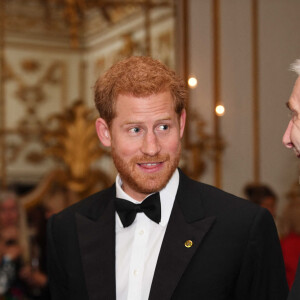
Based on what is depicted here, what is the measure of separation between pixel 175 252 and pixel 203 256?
0.08 meters

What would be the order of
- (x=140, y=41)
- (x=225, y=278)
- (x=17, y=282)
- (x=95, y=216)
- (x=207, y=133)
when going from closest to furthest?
(x=225, y=278) < (x=95, y=216) < (x=17, y=282) < (x=207, y=133) < (x=140, y=41)

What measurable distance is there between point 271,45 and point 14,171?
226 centimetres

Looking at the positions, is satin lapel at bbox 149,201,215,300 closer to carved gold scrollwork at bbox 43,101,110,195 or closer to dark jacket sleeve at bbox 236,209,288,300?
dark jacket sleeve at bbox 236,209,288,300

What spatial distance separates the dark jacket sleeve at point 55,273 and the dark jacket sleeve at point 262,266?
570 millimetres

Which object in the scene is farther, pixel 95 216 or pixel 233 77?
pixel 233 77

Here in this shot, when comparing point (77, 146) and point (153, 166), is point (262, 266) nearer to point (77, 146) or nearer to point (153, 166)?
point (153, 166)

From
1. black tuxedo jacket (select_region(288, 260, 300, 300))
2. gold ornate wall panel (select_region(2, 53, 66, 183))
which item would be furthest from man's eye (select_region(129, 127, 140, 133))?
gold ornate wall panel (select_region(2, 53, 66, 183))

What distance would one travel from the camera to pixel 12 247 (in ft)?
13.4

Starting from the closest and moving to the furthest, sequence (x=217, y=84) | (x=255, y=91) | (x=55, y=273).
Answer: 1. (x=55, y=273)
2. (x=217, y=84)
3. (x=255, y=91)

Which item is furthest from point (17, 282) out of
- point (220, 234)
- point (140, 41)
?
point (140, 41)

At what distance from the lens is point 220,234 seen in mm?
2059

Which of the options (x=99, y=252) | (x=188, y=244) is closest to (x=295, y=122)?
(x=188, y=244)

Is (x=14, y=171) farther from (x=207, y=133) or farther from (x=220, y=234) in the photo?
(x=220, y=234)

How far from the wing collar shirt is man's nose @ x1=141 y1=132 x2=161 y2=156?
0.21 metres
